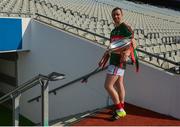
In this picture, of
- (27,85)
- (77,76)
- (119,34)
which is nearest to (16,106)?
(27,85)

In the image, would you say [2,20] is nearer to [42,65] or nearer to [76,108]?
[42,65]

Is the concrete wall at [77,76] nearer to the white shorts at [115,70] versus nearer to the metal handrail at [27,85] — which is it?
the white shorts at [115,70]

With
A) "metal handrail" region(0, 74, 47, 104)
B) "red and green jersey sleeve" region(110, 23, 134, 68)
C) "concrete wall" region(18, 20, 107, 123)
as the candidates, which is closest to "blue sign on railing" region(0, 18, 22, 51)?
"concrete wall" region(18, 20, 107, 123)

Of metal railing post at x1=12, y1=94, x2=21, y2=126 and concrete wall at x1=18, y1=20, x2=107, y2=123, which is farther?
concrete wall at x1=18, y1=20, x2=107, y2=123

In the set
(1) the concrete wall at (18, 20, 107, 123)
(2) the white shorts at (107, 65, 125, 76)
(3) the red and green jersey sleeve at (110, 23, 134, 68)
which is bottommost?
(1) the concrete wall at (18, 20, 107, 123)

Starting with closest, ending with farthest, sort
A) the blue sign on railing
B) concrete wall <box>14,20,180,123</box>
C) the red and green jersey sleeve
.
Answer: the red and green jersey sleeve → concrete wall <box>14,20,180,123</box> → the blue sign on railing

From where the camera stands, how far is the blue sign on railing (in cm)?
706

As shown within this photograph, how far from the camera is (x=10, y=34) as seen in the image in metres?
7.22

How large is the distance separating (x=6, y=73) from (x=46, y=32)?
2645 mm

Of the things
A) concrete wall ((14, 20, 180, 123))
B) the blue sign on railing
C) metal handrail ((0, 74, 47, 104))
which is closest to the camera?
metal handrail ((0, 74, 47, 104))

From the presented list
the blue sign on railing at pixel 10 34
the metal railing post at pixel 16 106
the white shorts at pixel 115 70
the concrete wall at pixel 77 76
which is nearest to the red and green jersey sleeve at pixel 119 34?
the white shorts at pixel 115 70

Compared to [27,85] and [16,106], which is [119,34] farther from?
[16,106]

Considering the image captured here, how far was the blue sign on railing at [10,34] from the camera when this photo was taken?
706 centimetres

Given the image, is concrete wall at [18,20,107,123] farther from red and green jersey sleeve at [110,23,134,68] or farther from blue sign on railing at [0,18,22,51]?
red and green jersey sleeve at [110,23,134,68]
